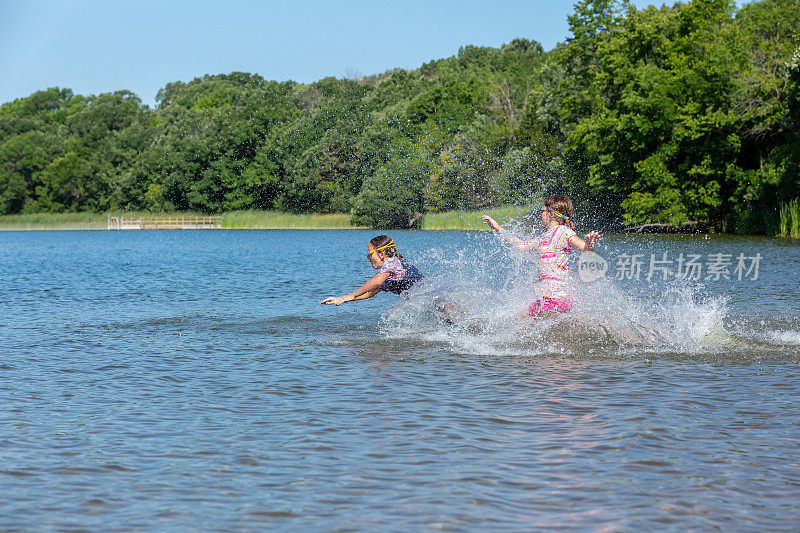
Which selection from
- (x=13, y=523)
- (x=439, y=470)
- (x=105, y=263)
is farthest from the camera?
(x=105, y=263)

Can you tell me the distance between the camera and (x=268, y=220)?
93688mm

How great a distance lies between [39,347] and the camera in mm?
13055

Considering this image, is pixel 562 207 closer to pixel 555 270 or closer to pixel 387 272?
pixel 555 270

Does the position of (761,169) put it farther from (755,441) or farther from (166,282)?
(755,441)

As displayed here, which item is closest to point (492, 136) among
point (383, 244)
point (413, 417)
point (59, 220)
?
point (383, 244)

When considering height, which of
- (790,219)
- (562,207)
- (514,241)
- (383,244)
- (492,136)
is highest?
(492,136)

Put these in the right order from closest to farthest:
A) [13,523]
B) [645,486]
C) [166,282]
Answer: [13,523] < [645,486] < [166,282]

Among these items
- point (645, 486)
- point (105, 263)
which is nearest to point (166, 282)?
point (105, 263)

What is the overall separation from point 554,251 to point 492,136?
6616 cm

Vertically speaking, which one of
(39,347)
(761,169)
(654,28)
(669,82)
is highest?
(654,28)

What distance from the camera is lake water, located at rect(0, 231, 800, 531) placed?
5.73 m

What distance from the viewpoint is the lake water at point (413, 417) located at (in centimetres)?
573

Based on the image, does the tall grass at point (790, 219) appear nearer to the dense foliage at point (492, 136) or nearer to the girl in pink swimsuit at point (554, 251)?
the dense foliage at point (492, 136)

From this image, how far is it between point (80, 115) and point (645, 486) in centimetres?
12851
